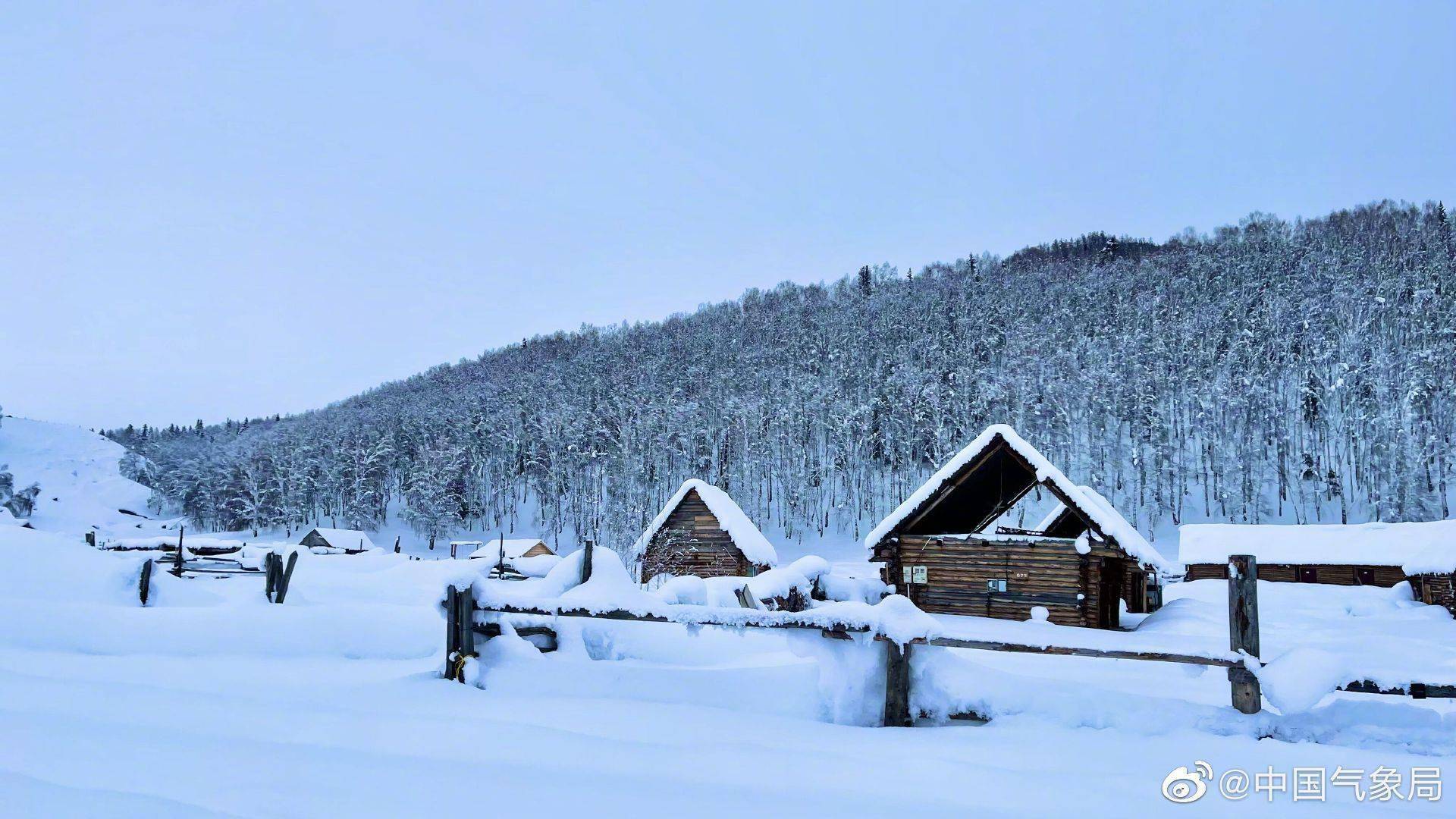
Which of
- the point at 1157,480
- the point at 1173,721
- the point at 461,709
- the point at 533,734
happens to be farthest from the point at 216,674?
the point at 1157,480

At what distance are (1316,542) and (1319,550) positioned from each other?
554mm

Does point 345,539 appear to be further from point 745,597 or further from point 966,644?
point 966,644

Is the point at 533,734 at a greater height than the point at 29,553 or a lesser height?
lesser

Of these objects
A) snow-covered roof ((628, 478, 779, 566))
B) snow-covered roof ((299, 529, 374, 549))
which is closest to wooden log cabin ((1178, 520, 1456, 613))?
snow-covered roof ((628, 478, 779, 566))

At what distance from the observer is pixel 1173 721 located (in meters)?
6.49

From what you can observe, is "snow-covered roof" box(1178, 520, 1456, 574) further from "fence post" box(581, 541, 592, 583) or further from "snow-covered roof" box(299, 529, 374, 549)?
"snow-covered roof" box(299, 529, 374, 549)

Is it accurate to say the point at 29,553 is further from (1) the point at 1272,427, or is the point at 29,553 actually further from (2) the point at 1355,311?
(2) the point at 1355,311

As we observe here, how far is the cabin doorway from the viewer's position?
71.5 ft

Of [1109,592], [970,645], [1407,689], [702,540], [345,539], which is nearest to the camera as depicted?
[1407,689]

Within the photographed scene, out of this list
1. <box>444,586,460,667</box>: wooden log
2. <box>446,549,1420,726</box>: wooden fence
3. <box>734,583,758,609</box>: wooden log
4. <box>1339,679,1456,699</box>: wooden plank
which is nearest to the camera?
<box>1339,679,1456,699</box>: wooden plank

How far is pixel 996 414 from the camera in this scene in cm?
7944

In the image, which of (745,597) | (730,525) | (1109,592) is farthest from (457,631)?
(1109,592)

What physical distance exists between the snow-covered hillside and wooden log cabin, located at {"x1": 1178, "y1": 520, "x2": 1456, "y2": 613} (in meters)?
89.3

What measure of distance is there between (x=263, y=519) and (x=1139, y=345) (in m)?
95.9
